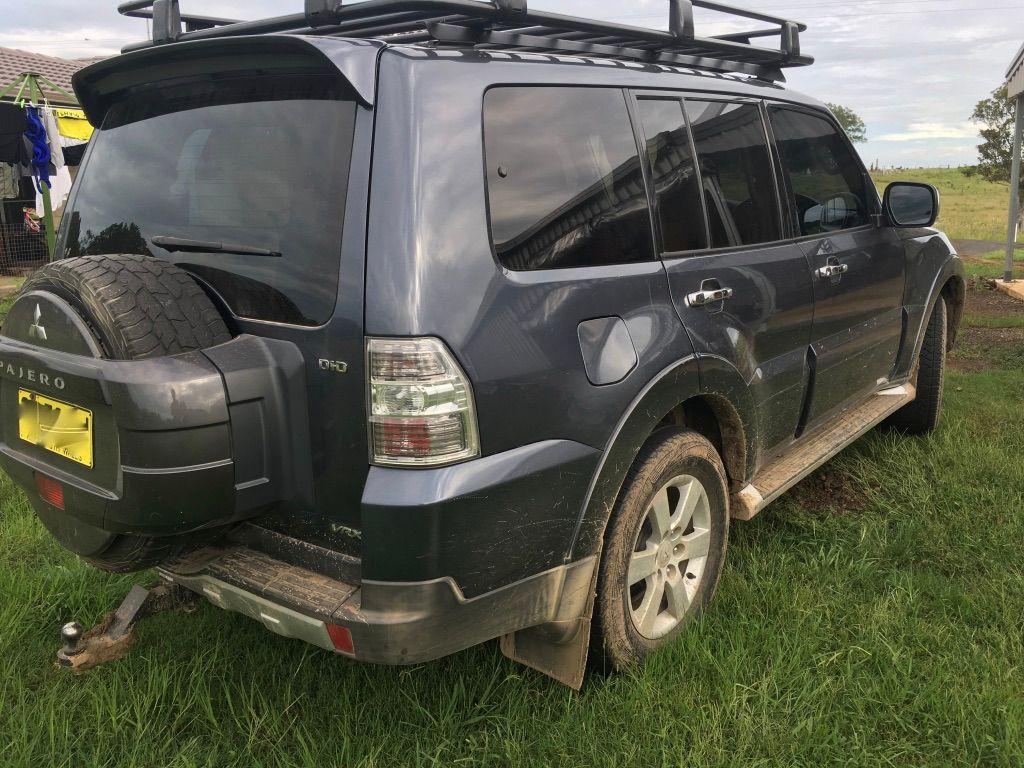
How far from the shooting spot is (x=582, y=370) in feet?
7.37

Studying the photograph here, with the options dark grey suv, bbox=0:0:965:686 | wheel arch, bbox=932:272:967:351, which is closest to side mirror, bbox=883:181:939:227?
wheel arch, bbox=932:272:967:351

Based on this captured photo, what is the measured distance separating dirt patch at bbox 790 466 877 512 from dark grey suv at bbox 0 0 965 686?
4.27 ft

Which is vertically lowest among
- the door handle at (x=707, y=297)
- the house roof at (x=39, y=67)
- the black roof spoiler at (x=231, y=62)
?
the door handle at (x=707, y=297)

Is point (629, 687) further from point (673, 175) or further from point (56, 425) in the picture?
point (56, 425)

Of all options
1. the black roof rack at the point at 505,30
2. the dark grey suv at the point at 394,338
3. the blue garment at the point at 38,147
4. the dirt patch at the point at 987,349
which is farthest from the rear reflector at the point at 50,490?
the blue garment at the point at 38,147

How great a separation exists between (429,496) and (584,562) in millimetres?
596

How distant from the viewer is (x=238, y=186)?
230 centimetres

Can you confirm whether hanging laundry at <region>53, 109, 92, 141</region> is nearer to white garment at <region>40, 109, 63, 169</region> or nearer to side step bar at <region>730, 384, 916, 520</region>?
white garment at <region>40, 109, 63, 169</region>

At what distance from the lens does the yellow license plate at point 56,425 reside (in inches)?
84.2

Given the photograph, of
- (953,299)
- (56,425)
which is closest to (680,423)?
(56,425)

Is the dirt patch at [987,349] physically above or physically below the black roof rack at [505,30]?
below

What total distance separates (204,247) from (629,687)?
69.6 inches

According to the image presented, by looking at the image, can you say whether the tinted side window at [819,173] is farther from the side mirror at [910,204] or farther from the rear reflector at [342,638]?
the rear reflector at [342,638]

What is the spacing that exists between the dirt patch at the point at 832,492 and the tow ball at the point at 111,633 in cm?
280
